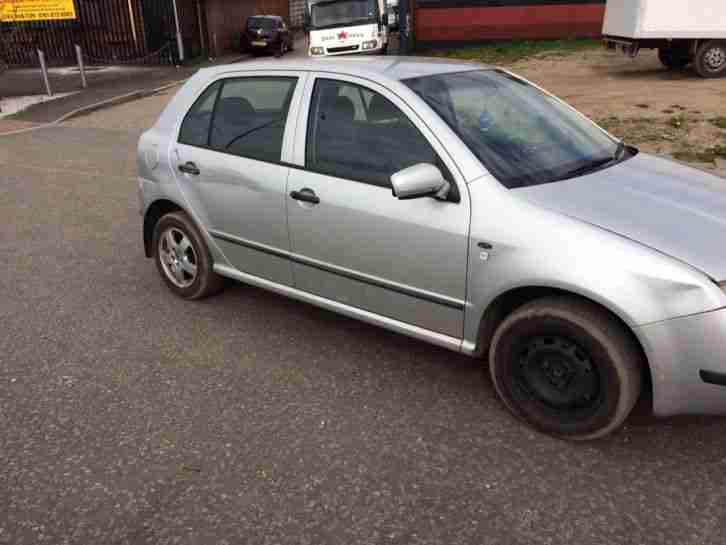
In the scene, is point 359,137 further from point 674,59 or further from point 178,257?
point 674,59

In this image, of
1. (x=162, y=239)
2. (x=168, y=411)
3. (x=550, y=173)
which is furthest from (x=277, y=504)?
(x=162, y=239)

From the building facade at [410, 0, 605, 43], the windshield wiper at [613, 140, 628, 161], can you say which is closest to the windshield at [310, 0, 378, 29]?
the building facade at [410, 0, 605, 43]

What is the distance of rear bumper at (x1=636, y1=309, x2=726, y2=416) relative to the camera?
2545mm

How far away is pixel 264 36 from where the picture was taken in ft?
93.7

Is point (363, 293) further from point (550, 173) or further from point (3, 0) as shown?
point (3, 0)

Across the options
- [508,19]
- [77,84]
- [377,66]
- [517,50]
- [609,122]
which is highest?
[377,66]

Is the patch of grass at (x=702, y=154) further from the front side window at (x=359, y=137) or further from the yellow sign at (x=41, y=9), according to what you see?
the yellow sign at (x=41, y=9)

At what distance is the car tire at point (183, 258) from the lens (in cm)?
448

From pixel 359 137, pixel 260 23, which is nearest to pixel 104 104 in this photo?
pixel 359 137

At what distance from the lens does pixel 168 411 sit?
11.1ft

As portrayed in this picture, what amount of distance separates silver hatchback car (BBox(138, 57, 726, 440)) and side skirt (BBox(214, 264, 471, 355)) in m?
0.01

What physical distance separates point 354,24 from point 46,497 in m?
19.6

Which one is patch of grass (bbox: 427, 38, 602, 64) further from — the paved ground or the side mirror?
the side mirror

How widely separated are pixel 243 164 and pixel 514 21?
23.0 metres
